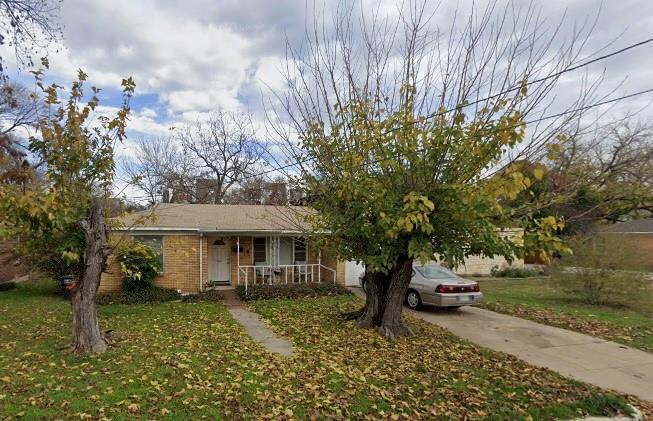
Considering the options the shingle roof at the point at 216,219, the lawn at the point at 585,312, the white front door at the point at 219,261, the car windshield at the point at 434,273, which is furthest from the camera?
the white front door at the point at 219,261

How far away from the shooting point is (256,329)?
9.81 meters

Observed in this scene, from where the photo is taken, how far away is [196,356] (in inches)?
281

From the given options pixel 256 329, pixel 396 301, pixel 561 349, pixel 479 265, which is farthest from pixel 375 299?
pixel 479 265

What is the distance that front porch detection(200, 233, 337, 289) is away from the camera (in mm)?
17547

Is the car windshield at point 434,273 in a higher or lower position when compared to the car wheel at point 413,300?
higher

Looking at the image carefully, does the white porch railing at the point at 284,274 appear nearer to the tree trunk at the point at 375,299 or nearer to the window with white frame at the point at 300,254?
the window with white frame at the point at 300,254

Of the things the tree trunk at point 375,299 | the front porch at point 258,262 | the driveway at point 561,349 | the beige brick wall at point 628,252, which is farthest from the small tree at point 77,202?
the beige brick wall at point 628,252

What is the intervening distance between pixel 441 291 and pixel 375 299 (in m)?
3.45

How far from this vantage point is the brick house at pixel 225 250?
50.2 ft

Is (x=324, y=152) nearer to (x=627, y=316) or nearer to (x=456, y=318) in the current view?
(x=456, y=318)

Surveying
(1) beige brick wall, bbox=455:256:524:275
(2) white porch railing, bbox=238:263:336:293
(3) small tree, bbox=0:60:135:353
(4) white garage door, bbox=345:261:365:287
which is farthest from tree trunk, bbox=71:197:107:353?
(1) beige brick wall, bbox=455:256:524:275

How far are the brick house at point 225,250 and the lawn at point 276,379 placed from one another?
5.88 meters

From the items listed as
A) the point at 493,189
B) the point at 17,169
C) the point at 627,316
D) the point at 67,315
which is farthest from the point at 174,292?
the point at 627,316

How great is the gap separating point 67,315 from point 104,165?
525 cm
